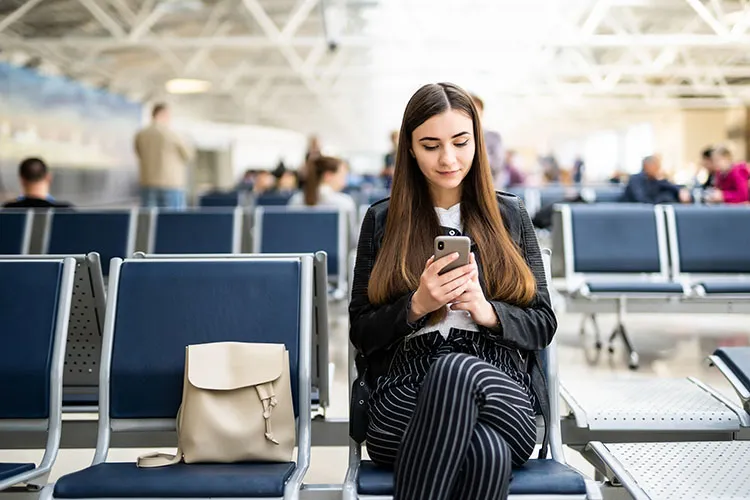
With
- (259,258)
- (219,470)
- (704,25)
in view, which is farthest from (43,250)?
(704,25)

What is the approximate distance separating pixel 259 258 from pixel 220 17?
1851 centimetres

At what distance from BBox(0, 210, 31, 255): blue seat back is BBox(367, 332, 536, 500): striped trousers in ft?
13.1

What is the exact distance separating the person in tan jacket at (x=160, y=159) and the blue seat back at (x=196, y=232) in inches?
187

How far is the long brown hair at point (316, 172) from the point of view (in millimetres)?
7172

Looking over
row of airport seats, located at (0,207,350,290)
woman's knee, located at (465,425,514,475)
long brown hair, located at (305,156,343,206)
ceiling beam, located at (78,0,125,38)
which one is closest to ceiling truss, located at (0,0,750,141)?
ceiling beam, located at (78,0,125,38)

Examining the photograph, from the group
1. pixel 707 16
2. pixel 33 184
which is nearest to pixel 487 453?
pixel 33 184

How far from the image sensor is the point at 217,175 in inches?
1188

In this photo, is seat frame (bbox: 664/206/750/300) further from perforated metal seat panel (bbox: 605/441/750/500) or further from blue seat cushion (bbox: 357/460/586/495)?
blue seat cushion (bbox: 357/460/586/495)

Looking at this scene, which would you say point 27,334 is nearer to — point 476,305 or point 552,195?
point 476,305

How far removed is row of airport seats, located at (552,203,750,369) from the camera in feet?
18.2

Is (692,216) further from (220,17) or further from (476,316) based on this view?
(220,17)

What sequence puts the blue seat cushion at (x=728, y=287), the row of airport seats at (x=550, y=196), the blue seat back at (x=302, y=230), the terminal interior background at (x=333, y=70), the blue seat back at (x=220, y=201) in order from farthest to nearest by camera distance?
1. the blue seat back at (x=220, y=201)
2. the row of airport seats at (x=550, y=196)
3. the terminal interior background at (x=333, y=70)
4. the blue seat back at (x=302, y=230)
5. the blue seat cushion at (x=728, y=287)

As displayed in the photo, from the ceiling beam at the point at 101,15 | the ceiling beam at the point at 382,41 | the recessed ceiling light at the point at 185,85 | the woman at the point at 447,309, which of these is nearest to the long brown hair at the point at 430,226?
the woman at the point at 447,309

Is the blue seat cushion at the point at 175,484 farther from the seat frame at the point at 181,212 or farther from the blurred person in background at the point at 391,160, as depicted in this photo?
the blurred person in background at the point at 391,160
